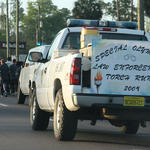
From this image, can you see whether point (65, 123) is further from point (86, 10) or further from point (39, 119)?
point (86, 10)

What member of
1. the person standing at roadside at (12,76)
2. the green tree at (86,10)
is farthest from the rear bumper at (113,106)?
the green tree at (86,10)

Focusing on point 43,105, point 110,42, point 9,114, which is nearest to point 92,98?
point 110,42

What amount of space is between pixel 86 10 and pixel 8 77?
1661 inches

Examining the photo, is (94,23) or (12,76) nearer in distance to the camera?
(94,23)

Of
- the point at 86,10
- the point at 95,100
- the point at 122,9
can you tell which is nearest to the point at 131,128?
the point at 95,100

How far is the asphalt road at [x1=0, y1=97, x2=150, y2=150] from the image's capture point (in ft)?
36.2

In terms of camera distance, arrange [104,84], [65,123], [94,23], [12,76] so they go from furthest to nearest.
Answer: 1. [12,76]
2. [94,23]
3. [65,123]
4. [104,84]

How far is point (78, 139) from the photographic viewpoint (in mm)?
12148

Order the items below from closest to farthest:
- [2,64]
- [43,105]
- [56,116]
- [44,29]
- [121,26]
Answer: [56,116]
[43,105]
[121,26]
[2,64]
[44,29]

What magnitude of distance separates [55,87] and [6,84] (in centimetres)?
1933

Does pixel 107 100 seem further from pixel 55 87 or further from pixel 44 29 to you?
pixel 44 29

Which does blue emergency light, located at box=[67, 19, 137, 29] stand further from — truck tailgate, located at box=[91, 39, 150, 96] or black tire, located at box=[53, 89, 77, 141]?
truck tailgate, located at box=[91, 39, 150, 96]

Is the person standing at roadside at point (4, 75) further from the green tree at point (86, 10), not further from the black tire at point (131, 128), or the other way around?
the green tree at point (86, 10)

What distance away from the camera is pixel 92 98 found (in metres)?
10.8
